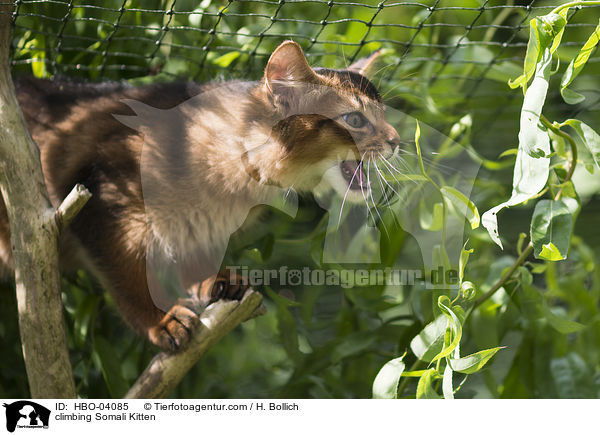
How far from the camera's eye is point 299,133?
935 mm

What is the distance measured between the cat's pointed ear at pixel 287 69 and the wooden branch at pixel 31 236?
32 centimetres

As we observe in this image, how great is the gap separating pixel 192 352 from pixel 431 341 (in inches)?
15.0

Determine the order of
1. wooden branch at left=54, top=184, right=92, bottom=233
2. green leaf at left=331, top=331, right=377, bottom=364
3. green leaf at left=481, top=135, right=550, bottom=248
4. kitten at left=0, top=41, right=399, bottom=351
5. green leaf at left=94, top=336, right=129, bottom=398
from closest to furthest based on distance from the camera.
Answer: green leaf at left=481, top=135, right=550, bottom=248 < wooden branch at left=54, top=184, right=92, bottom=233 < kitten at left=0, top=41, right=399, bottom=351 < green leaf at left=94, top=336, right=129, bottom=398 < green leaf at left=331, top=331, right=377, bottom=364

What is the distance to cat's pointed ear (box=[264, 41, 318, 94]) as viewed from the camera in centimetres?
85

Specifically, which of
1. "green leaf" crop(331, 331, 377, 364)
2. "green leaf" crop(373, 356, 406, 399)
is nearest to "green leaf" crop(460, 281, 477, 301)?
"green leaf" crop(373, 356, 406, 399)

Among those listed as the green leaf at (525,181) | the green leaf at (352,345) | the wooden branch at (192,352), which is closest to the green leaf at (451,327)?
the green leaf at (525,181)

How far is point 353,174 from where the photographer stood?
94 cm

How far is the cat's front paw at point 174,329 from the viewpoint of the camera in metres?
1.00

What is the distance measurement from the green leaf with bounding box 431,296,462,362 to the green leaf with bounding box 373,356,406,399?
0.33ft
